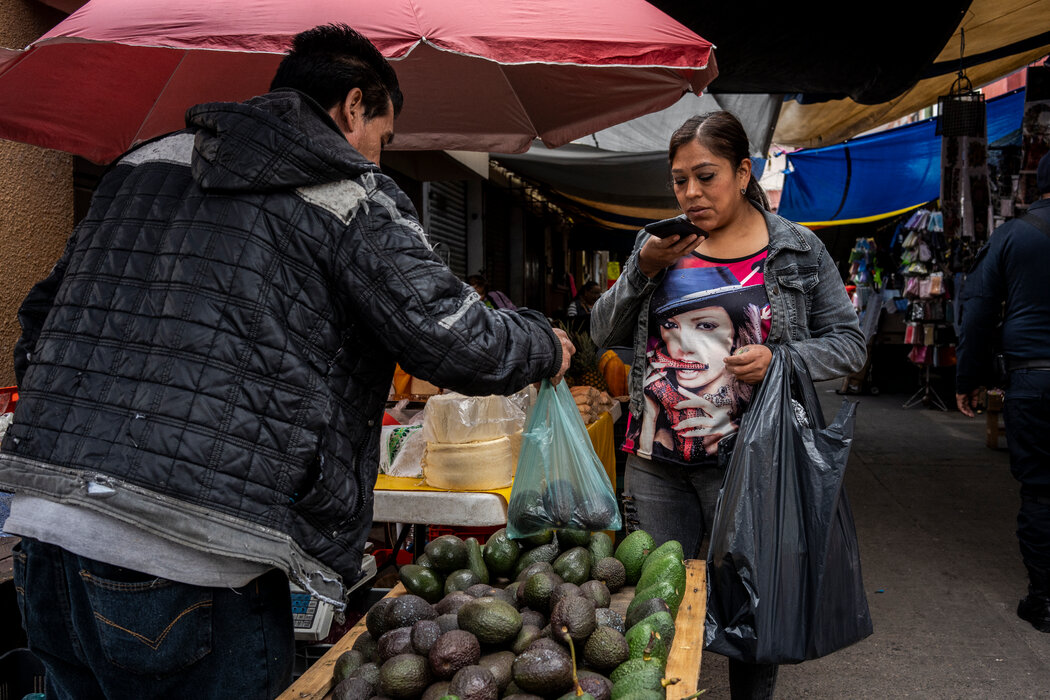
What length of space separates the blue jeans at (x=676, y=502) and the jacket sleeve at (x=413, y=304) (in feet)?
3.48

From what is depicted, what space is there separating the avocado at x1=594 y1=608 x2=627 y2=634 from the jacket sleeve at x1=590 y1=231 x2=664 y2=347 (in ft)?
3.44

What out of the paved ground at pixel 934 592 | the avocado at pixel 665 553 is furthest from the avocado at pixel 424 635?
the paved ground at pixel 934 592

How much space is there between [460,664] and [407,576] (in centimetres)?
59

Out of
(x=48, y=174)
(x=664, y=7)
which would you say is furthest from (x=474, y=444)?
(x=48, y=174)

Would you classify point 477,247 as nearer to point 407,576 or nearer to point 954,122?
point 954,122

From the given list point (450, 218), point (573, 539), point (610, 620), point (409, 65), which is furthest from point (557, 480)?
point (450, 218)

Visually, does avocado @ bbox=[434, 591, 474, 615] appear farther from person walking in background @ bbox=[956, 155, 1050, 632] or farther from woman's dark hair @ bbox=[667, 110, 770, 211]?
person walking in background @ bbox=[956, 155, 1050, 632]

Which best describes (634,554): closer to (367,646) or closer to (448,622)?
(448,622)

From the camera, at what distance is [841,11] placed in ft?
14.0

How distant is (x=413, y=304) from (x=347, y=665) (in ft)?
2.73

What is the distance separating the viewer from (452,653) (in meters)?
1.62

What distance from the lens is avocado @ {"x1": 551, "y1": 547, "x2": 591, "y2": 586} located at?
2.08 meters

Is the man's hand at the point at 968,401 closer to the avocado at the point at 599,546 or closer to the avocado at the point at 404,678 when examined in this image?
the avocado at the point at 599,546

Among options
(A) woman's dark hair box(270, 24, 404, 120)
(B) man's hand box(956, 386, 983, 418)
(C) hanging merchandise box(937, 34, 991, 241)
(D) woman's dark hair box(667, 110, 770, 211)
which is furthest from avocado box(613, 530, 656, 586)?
(C) hanging merchandise box(937, 34, 991, 241)
